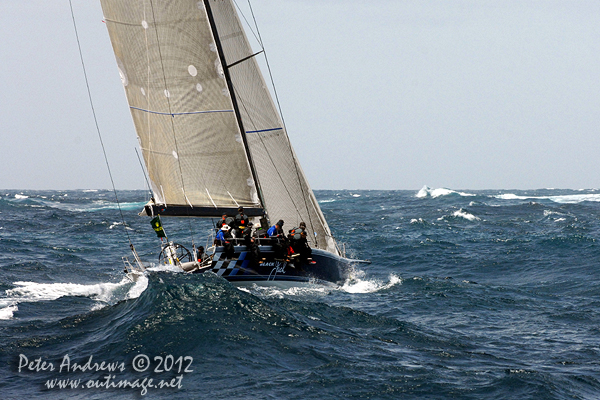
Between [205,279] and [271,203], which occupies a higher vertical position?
[271,203]

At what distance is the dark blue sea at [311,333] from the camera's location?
9.91m

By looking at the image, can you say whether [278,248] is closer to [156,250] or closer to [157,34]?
[157,34]

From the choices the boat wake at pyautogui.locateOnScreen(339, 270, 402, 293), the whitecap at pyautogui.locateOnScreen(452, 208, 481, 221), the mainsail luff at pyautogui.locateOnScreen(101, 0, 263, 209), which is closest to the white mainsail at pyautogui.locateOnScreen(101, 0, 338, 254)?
the mainsail luff at pyautogui.locateOnScreen(101, 0, 263, 209)

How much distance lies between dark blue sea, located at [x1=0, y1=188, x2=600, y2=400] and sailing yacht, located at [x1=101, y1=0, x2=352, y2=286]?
0.98 m

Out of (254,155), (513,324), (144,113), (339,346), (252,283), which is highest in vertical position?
(144,113)

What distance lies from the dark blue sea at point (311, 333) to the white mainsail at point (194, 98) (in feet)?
10.8

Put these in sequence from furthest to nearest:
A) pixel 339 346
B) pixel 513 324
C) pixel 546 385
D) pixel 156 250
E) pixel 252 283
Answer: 1. pixel 156 250
2. pixel 252 283
3. pixel 513 324
4. pixel 339 346
5. pixel 546 385

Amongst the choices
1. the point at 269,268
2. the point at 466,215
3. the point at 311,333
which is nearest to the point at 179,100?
the point at 269,268

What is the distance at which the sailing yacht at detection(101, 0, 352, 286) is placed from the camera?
16.4 m

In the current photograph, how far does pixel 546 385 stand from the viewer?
1011cm

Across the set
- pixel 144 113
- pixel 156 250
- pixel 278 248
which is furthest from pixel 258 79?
pixel 156 250

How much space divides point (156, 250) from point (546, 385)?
22817mm

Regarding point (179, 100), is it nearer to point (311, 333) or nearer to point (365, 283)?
point (311, 333)

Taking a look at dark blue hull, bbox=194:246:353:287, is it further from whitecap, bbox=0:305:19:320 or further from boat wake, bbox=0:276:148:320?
whitecap, bbox=0:305:19:320
